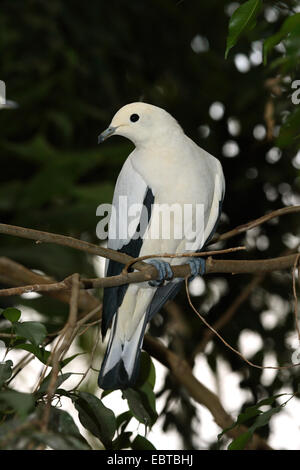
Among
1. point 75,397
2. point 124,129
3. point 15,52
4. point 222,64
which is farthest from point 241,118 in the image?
point 75,397

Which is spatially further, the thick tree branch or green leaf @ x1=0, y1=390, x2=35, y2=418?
the thick tree branch

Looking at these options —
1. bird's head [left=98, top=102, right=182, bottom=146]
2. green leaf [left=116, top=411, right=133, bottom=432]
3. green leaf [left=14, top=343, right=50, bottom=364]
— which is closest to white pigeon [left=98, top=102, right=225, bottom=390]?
bird's head [left=98, top=102, right=182, bottom=146]

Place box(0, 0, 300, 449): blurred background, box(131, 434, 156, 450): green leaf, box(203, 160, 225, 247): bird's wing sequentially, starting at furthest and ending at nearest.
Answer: box(0, 0, 300, 449): blurred background
box(203, 160, 225, 247): bird's wing
box(131, 434, 156, 450): green leaf

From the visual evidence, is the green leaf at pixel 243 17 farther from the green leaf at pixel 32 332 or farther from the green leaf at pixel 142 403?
the green leaf at pixel 142 403

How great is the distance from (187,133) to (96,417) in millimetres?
1852

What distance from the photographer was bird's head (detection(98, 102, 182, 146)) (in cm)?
205

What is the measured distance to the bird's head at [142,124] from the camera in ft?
6.73

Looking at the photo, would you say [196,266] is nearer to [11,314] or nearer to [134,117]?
[134,117]

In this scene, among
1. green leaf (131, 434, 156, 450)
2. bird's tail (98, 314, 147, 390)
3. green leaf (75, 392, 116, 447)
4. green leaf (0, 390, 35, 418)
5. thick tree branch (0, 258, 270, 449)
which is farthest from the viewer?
thick tree branch (0, 258, 270, 449)

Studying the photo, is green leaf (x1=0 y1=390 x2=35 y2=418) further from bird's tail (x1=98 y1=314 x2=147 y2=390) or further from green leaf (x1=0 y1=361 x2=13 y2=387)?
bird's tail (x1=98 y1=314 x2=147 y2=390)

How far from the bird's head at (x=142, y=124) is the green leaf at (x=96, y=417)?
784 millimetres

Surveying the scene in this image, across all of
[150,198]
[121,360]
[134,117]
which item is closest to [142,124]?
[134,117]

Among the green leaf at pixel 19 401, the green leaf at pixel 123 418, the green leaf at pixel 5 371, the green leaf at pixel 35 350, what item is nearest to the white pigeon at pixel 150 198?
the green leaf at pixel 123 418
